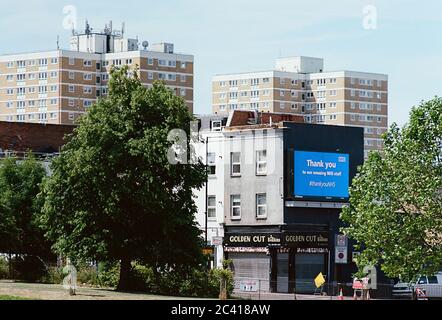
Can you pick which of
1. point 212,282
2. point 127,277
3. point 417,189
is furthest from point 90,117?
point 417,189

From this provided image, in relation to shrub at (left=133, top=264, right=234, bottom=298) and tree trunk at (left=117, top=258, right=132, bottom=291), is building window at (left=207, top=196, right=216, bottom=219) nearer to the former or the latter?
shrub at (left=133, top=264, right=234, bottom=298)

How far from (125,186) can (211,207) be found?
33.8 m

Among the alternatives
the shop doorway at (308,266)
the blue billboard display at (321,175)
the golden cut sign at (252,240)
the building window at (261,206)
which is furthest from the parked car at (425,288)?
the building window at (261,206)

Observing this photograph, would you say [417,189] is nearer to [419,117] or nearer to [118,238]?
[419,117]

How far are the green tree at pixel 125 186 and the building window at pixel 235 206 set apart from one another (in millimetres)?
29278

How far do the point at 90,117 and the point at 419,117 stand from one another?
57.9 ft

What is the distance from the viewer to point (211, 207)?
286 ft

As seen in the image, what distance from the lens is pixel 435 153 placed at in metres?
59.6

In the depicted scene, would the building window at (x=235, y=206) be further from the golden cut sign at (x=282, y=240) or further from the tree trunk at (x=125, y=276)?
the tree trunk at (x=125, y=276)

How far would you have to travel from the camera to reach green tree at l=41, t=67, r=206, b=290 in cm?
5353

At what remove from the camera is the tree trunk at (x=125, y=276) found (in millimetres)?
55812

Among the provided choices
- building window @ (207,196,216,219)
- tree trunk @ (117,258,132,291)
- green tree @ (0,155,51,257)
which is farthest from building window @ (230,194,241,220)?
tree trunk @ (117,258,132,291)

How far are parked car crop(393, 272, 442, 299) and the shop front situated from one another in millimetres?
6707

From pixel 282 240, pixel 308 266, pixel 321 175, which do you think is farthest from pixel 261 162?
pixel 308 266
